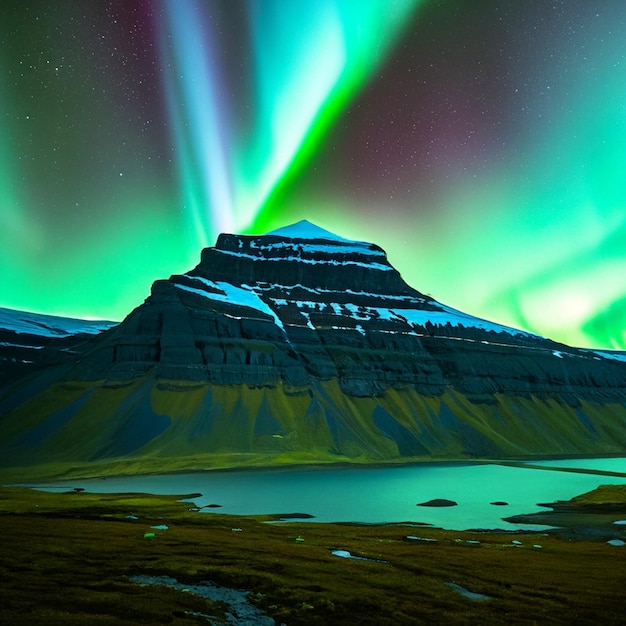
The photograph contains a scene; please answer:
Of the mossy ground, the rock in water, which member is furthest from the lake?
the mossy ground

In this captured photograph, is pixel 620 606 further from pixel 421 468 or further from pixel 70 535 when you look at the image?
pixel 421 468

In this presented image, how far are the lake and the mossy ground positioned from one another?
77.2 feet

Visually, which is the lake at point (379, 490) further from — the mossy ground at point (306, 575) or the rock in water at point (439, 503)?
the mossy ground at point (306, 575)

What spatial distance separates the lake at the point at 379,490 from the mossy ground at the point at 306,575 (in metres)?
23.5

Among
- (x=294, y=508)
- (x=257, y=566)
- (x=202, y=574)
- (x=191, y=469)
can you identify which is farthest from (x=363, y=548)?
(x=191, y=469)

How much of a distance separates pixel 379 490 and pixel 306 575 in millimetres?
87292

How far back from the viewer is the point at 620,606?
34.0 m

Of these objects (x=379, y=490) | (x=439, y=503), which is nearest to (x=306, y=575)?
(x=439, y=503)

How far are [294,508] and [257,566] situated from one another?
54.0 meters

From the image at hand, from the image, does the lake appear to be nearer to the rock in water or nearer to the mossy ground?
the rock in water

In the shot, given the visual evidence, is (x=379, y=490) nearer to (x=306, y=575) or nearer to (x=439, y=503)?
(x=439, y=503)

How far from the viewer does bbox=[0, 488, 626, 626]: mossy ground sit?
99.6 ft

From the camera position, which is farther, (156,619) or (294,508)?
(294,508)

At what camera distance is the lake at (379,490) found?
289ft
